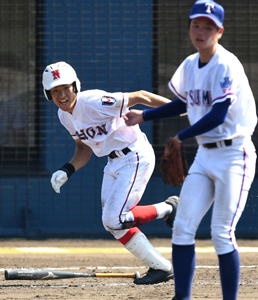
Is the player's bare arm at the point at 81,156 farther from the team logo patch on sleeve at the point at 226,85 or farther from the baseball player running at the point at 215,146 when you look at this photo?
the team logo patch on sleeve at the point at 226,85

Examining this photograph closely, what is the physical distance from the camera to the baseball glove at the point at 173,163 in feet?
13.5

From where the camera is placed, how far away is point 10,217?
896 cm

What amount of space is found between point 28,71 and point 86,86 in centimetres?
74

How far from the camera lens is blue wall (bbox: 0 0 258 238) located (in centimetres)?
879

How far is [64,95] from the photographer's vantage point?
17.6ft

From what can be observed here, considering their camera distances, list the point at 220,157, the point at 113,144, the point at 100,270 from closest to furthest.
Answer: the point at 220,157 → the point at 113,144 → the point at 100,270

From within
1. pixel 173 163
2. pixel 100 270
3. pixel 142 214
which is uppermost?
pixel 173 163

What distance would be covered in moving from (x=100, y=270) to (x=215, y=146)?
2.88 metres

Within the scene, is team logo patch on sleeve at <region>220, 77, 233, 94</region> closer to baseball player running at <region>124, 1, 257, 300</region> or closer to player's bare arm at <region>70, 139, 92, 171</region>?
baseball player running at <region>124, 1, 257, 300</region>

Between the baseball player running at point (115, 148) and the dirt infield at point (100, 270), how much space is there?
9.9 inches

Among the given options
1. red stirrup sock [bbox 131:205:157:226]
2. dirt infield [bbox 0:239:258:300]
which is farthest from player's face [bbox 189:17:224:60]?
dirt infield [bbox 0:239:258:300]

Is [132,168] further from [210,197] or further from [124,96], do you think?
[210,197]

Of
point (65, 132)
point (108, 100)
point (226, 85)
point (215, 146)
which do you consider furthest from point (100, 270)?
point (226, 85)

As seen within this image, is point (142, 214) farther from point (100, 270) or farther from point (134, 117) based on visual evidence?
point (134, 117)
